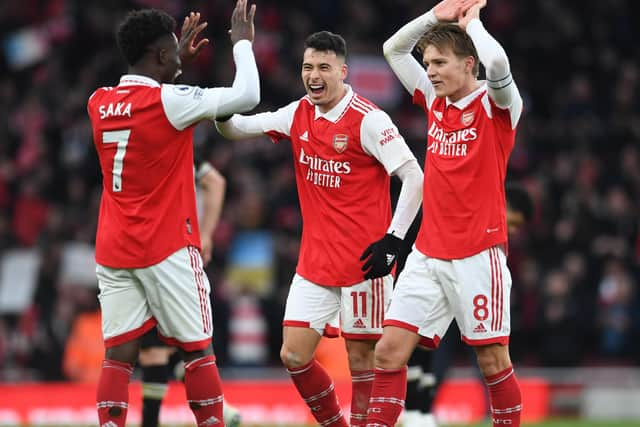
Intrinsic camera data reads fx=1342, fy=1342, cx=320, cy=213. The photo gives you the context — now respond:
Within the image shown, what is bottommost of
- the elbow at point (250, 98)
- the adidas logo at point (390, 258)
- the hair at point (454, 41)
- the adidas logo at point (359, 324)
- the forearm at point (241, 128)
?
the adidas logo at point (359, 324)

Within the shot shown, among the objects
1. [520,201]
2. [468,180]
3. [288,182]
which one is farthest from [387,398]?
[288,182]

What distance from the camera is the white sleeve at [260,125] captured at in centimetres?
784

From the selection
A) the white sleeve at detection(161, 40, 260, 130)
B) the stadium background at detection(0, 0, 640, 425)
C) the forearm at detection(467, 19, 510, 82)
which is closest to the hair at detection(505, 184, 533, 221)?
the forearm at detection(467, 19, 510, 82)

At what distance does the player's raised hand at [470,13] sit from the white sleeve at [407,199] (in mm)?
817

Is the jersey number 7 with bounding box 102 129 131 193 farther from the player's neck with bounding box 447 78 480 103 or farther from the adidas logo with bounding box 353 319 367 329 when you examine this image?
the player's neck with bounding box 447 78 480 103

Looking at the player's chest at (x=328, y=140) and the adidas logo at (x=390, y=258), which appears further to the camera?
the player's chest at (x=328, y=140)

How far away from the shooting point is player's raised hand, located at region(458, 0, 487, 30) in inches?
281

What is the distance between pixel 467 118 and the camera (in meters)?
7.20

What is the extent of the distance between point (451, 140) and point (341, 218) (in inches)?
32.7

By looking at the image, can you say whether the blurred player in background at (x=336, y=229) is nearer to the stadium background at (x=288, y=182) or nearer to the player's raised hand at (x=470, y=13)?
the player's raised hand at (x=470, y=13)

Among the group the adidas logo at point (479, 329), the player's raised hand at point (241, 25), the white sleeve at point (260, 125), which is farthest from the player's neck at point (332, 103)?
the adidas logo at point (479, 329)

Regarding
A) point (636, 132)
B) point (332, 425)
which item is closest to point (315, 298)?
point (332, 425)

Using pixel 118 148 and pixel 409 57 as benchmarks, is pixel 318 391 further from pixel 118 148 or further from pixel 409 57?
pixel 409 57

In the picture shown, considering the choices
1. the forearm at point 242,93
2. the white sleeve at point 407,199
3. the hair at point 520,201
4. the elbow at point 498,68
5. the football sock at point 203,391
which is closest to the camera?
the elbow at point 498,68
